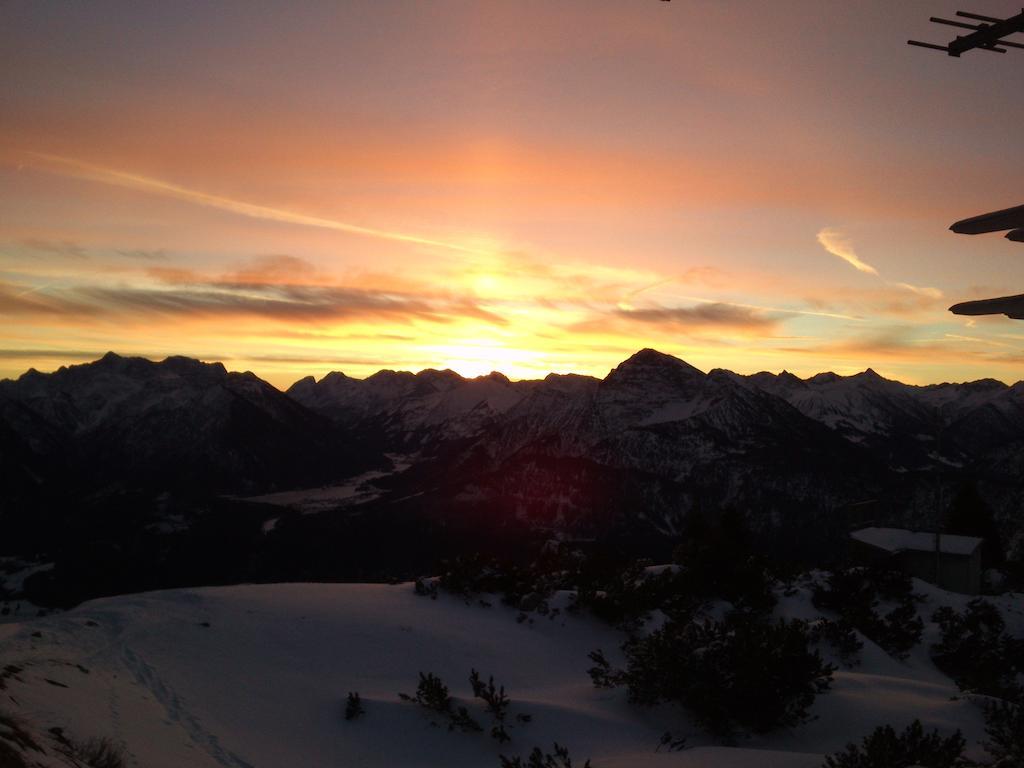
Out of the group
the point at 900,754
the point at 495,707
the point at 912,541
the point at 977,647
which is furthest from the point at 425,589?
the point at 912,541

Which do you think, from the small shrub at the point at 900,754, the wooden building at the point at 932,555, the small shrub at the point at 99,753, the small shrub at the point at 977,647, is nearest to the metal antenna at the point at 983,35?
the small shrub at the point at 900,754

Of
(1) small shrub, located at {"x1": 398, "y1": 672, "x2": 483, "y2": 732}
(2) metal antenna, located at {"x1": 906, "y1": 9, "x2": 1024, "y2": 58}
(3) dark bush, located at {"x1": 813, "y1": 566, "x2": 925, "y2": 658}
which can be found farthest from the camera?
(3) dark bush, located at {"x1": 813, "y1": 566, "x2": 925, "y2": 658}

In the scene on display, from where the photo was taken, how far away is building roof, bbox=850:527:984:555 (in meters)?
40.0

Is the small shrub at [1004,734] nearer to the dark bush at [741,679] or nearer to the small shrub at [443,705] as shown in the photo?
the dark bush at [741,679]

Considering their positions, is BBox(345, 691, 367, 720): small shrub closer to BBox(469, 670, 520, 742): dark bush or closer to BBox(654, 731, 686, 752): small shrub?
BBox(469, 670, 520, 742): dark bush

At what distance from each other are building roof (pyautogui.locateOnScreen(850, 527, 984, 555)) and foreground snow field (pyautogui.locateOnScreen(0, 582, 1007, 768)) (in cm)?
2309

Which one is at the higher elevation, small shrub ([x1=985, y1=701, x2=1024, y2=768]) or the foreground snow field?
small shrub ([x1=985, y1=701, x2=1024, y2=768])

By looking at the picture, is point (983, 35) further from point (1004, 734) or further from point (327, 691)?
point (327, 691)

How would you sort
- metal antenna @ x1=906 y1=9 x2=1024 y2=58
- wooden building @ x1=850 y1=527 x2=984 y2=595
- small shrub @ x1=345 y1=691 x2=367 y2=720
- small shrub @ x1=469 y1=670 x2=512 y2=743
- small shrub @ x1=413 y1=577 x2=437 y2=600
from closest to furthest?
1. metal antenna @ x1=906 y1=9 x2=1024 y2=58
2. small shrub @ x1=469 y1=670 x2=512 y2=743
3. small shrub @ x1=345 y1=691 x2=367 y2=720
4. small shrub @ x1=413 y1=577 x2=437 y2=600
5. wooden building @ x1=850 y1=527 x2=984 y2=595

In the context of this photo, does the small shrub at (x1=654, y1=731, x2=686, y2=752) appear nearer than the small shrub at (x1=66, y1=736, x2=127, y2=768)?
No

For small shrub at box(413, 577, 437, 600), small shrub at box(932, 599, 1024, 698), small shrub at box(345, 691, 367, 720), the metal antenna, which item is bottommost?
small shrub at box(932, 599, 1024, 698)

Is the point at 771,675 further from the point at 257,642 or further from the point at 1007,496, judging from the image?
the point at 1007,496

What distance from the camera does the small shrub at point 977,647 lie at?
2239 centimetres

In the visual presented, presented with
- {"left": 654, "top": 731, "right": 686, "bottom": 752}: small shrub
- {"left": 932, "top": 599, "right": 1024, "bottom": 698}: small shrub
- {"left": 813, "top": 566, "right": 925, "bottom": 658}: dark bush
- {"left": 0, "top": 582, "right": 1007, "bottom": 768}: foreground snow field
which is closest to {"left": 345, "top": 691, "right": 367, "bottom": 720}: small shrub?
{"left": 0, "top": 582, "right": 1007, "bottom": 768}: foreground snow field
